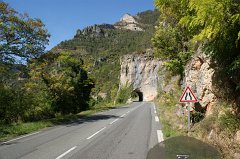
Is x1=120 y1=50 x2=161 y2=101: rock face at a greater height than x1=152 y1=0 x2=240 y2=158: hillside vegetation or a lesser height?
greater

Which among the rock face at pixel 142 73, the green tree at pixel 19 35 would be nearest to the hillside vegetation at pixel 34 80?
the green tree at pixel 19 35

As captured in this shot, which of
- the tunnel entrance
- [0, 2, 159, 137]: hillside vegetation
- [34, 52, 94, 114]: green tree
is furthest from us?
the tunnel entrance

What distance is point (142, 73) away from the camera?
9406 cm

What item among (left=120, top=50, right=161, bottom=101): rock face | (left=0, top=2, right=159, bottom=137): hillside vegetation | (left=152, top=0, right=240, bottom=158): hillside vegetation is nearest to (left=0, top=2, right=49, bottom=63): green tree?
(left=0, top=2, right=159, bottom=137): hillside vegetation

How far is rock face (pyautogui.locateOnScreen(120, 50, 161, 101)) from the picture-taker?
295 feet

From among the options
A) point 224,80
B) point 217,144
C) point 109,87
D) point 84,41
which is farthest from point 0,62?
point 84,41

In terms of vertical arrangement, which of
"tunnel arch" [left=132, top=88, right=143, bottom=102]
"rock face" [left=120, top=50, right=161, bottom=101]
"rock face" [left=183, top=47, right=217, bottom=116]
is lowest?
"rock face" [left=183, top=47, right=217, bottom=116]

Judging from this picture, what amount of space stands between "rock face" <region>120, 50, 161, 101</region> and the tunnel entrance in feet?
3.65

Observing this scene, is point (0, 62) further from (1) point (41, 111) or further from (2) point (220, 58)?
(2) point (220, 58)

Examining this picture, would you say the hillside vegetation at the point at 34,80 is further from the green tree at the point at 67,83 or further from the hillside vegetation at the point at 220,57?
the hillside vegetation at the point at 220,57

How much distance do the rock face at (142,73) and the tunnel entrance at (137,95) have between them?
111 cm

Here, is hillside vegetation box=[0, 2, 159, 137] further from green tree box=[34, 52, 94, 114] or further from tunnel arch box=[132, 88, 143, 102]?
tunnel arch box=[132, 88, 143, 102]

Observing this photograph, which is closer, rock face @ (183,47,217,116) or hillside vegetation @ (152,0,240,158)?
hillside vegetation @ (152,0,240,158)

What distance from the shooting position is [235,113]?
1047cm
